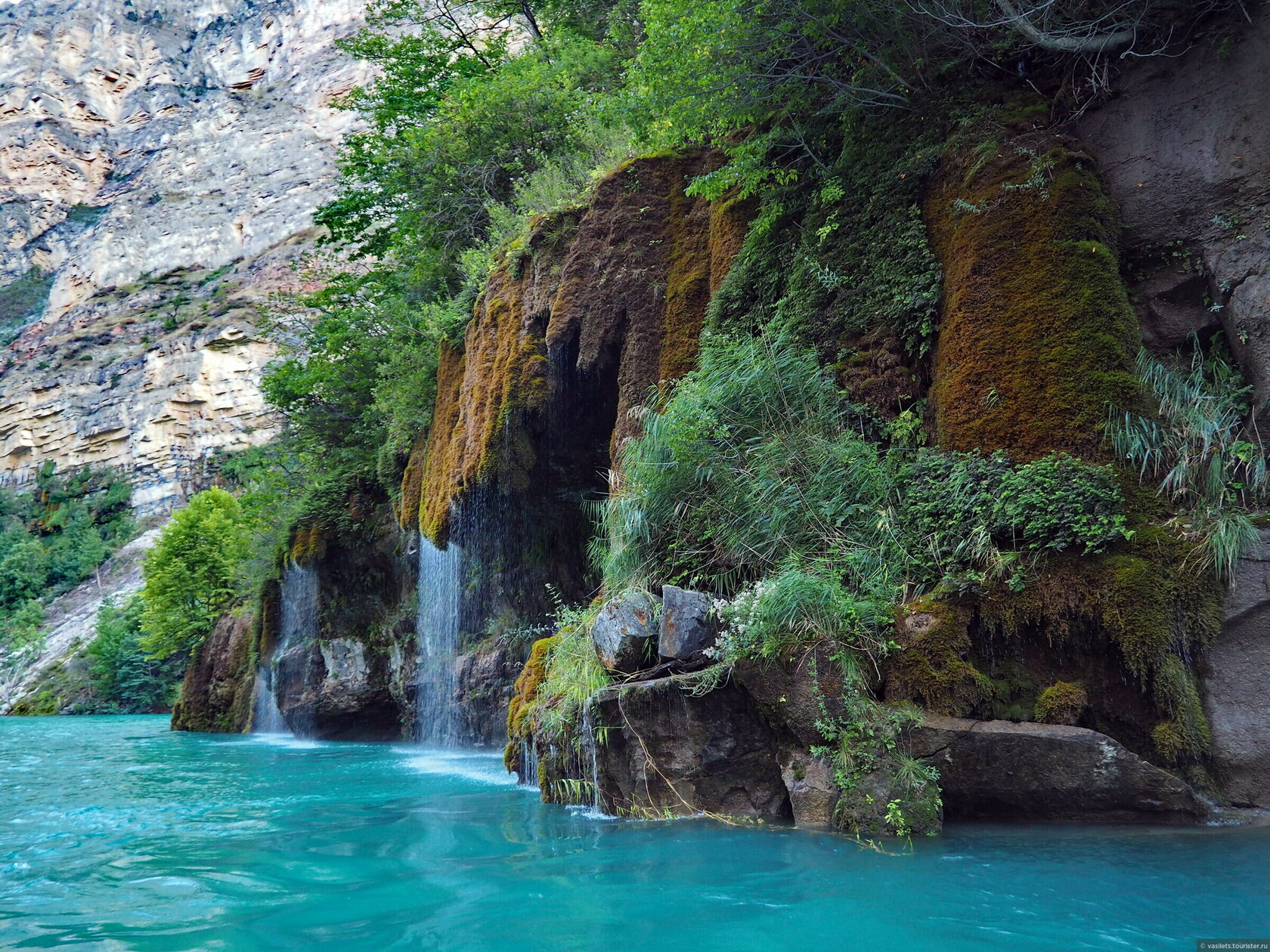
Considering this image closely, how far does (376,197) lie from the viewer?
53.6 feet

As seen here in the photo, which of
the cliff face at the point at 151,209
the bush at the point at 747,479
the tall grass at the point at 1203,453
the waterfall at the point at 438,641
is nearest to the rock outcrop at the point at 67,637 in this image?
the cliff face at the point at 151,209

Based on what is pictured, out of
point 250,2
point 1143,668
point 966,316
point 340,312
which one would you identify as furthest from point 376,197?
point 250,2

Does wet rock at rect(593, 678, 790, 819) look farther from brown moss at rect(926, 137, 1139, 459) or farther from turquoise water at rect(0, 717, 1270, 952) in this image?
brown moss at rect(926, 137, 1139, 459)

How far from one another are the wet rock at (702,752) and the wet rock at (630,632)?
1.14 feet

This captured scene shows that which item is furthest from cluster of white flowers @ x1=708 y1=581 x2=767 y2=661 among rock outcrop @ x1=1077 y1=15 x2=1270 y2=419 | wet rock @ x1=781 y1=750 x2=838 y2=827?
rock outcrop @ x1=1077 y1=15 x2=1270 y2=419

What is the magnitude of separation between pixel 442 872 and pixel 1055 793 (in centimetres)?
372

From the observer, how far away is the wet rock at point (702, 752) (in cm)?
561

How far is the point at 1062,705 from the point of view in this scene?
16.2ft

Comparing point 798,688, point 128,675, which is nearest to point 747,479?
point 798,688

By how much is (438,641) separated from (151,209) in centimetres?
6786

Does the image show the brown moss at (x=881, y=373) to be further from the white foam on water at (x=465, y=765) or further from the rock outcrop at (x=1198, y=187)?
the white foam on water at (x=465, y=765)

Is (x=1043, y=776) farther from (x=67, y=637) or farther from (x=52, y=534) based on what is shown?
(x=52, y=534)

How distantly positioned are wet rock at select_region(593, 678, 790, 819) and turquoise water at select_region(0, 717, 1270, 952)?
251 millimetres

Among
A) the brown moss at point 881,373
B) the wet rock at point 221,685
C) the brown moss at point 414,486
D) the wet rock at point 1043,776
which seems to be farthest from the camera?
the wet rock at point 221,685
